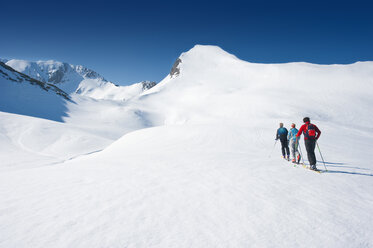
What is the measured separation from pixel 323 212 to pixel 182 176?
12.4 ft

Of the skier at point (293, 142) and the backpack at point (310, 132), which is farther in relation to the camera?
the skier at point (293, 142)

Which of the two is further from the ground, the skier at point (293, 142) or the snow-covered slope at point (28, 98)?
the snow-covered slope at point (28, 98)

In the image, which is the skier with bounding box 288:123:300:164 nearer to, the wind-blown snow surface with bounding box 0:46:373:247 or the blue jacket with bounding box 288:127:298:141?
the blue jacket with bounding box 288:127:298:141

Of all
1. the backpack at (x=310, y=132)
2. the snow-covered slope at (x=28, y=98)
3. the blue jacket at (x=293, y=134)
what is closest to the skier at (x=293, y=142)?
the blue jacket at (x=293, y=134)

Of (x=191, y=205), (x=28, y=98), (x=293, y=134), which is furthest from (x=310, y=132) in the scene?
(x=28, y=98)

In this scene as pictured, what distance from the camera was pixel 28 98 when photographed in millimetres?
53031

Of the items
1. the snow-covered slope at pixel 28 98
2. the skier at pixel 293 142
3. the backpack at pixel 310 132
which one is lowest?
the skier at pixel 293 142

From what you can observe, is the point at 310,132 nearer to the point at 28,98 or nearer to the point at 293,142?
the point at 293,142

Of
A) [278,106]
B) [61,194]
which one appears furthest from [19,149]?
[278,106]

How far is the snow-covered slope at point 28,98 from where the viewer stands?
47906 mm

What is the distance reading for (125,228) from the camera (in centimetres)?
319

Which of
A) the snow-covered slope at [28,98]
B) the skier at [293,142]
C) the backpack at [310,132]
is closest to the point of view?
the backpack at [310,132]

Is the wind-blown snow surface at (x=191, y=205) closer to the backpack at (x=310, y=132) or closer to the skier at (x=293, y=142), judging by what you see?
the skier at (x=293, y=142)

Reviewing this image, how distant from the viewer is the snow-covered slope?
157ft
